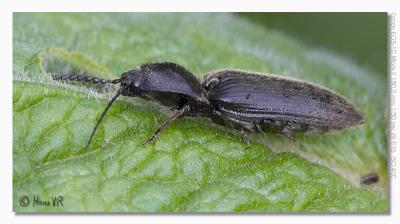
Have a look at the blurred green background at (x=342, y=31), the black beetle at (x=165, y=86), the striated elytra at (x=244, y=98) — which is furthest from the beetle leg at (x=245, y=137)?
the blurred green background at (x=342, y=31)

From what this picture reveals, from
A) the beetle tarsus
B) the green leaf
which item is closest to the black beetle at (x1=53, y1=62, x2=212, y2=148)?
the green leaf

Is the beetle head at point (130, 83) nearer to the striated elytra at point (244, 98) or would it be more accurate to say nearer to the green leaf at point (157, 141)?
the striated elytra at point (244, 98)

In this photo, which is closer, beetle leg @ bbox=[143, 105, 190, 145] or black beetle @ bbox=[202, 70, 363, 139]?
beetle leg @ bbox=[143, 105, 190, 145]

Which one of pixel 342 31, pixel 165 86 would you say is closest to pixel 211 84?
pixel 165 86

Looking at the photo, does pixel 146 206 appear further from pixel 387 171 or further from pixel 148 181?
pixel 387 171

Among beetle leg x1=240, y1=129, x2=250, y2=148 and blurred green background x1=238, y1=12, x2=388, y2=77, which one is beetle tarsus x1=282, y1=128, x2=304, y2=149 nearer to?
beetle leg x1=240, y1=129, x2=250, y2=148

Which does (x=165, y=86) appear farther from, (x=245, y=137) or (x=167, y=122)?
(x=245, y=137)

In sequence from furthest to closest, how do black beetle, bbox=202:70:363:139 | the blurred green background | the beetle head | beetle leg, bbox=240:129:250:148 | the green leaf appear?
1. the blurred green background
2. black beetle, bbox=202:70:363:139
3. beetle leg, bbox=240:129:250:148
4. the beetle head
5. the green leaf
